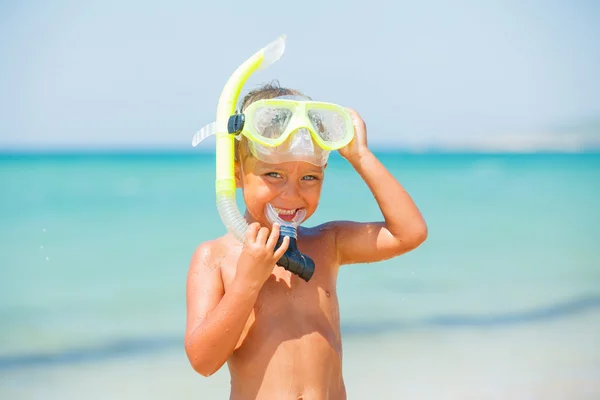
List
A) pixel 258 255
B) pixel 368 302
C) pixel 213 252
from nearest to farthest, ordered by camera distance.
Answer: pixel 258 255
pixel 213 252
pixel 368 302

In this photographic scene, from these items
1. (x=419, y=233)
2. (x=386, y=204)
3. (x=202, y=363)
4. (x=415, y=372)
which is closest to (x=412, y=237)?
(x=419, y=233)

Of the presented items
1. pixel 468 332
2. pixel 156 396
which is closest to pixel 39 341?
pixel 156 396

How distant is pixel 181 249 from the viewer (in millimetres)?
7395

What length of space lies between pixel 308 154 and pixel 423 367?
246 cm

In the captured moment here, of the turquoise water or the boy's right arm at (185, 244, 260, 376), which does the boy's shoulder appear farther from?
the turquoise water

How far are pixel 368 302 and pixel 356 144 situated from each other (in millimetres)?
3278

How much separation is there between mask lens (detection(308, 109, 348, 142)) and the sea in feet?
6.79

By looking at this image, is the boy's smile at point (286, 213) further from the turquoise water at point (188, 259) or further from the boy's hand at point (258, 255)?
the turquoise water at point (188, 259)

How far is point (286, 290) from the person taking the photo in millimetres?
2568

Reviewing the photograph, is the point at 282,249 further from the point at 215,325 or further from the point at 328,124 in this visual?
the point at 328,124

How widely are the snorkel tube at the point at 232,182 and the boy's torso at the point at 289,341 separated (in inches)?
7.7

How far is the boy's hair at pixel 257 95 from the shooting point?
8.34 ft

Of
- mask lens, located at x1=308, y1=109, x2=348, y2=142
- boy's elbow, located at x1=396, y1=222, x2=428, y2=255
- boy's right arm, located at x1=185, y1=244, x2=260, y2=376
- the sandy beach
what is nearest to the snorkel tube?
boy's right arm, located at x1=185, y1=244, x2=260, y2=376

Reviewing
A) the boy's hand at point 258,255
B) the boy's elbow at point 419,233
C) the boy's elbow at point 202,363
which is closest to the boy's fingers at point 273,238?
the boy's hand at point 258,255
